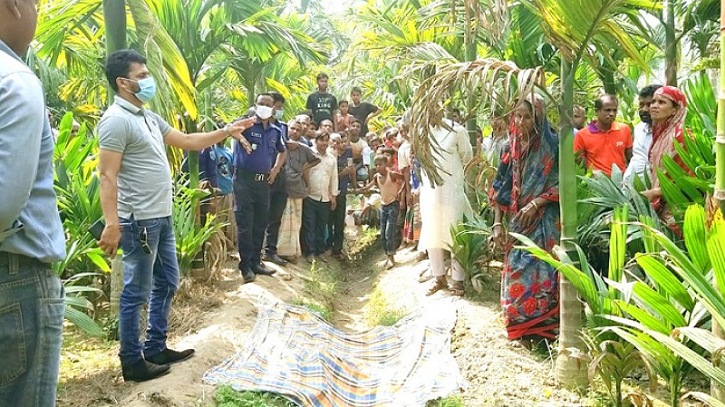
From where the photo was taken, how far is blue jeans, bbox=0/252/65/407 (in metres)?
1.58

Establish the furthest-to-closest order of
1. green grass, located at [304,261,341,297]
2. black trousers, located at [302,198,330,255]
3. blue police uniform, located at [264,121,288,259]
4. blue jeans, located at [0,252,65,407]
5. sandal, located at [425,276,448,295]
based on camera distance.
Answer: black trousers, located at [302,198,330,255], blue police uniform, located at [264,121,288,259], green grass, located at [304,261,341,297], sandal, located at [425,276,448,295], blue jeans, located at [0,252,65,407]

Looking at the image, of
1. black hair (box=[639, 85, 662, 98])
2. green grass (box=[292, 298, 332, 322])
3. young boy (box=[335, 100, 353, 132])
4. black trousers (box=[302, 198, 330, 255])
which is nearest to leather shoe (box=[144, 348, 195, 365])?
green grass (box=[292, 298, 332, 322])

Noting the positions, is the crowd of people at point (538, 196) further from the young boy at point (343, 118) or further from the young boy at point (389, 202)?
the young boy at point (343, 118)

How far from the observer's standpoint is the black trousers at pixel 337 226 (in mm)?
8336

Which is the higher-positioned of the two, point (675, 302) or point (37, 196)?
point (37, 196)

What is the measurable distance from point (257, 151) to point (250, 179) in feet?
0.95

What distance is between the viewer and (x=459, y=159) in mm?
5484

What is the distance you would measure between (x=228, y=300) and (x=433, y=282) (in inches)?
73.4

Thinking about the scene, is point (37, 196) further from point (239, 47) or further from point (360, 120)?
point (360, 120)

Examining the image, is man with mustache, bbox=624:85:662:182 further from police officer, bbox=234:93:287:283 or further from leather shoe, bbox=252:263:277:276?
leather shoe, bbox=252:263:277:276

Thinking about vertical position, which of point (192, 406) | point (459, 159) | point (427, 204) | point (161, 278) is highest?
point (459, 159)

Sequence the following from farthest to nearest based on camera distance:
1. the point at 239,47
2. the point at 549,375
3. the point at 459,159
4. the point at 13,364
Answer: the point at 239,47
the point at 459,159
the point at 549,375
the point at 13,364

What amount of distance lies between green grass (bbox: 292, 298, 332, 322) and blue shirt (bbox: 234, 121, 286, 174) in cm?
134

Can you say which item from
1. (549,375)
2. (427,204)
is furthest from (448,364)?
(427,204)
